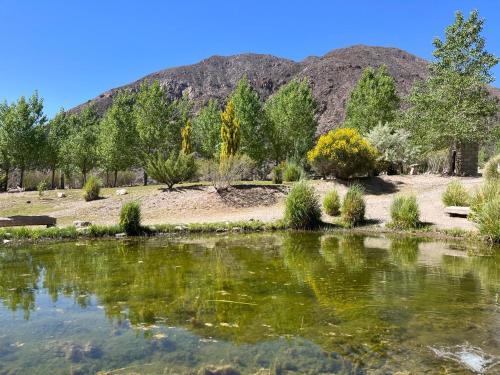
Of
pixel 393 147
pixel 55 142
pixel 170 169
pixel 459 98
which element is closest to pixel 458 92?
pixel 459 98

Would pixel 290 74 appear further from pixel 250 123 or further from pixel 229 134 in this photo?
pixel 229 134

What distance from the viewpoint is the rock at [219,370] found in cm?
380

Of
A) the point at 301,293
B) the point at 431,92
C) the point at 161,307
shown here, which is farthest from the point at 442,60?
the point at 161,307

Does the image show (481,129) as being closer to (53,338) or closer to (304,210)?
(304,210)

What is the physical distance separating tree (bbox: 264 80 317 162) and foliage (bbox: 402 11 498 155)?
1371 cm

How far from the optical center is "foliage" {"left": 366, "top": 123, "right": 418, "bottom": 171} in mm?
25719

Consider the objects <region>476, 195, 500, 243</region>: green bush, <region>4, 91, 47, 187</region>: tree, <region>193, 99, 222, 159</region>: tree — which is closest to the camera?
<region>476, 195, 500, 243</region>: green bush

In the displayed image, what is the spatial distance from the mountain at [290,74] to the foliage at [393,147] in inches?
2276

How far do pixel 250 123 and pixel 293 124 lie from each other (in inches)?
165

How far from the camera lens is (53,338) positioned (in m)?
4.58

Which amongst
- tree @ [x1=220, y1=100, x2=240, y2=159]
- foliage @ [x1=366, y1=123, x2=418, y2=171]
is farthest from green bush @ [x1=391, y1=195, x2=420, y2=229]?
tree @ [x1=220, y1=100, x2=240, y2=159]

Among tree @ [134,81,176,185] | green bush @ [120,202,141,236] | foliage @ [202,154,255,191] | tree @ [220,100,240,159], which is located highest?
tree @ [134,81,176,185]

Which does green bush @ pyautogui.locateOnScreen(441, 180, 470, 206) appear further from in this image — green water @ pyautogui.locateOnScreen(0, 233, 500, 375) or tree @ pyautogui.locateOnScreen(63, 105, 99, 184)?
tree @ pyautogui.locateOnScreen(63, 105, 99, 184)

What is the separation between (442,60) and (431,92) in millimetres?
1931
